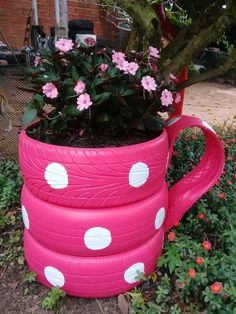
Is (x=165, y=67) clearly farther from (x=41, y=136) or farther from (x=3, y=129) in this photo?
(x=3, y=129)

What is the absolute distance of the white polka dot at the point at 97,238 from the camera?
1.57 meters

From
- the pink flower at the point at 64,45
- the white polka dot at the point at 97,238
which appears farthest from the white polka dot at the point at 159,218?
the pink flower at the point at 64,45

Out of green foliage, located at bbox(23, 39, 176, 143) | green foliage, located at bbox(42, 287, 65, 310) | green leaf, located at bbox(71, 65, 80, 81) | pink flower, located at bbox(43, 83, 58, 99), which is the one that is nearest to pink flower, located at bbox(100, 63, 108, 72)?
green foliage, located at bbox(23, 39, 176, 143)

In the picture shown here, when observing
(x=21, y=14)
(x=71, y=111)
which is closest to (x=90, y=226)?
(x=71, y=111)

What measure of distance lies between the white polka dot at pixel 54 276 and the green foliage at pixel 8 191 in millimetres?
686

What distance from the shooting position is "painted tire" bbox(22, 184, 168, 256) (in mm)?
1559

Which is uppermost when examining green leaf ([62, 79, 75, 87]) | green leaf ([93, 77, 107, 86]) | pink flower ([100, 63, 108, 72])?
pink flower ([100, 63, 108, 72])

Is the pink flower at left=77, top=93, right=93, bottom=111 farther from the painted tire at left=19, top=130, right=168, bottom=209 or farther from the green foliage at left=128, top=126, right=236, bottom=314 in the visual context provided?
the green foliage at left=128, top=126, right=236, bottom=314

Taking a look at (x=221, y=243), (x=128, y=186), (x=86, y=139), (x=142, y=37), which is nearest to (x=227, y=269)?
(x=221, y=243)

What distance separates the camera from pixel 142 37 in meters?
2.33

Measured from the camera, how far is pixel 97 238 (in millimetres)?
1582

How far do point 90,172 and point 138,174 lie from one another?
22cm

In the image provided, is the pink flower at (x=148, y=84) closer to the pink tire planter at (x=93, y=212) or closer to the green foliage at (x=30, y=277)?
the pink tire planter at (x=93, y=212)

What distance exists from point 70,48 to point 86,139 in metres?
0.42
